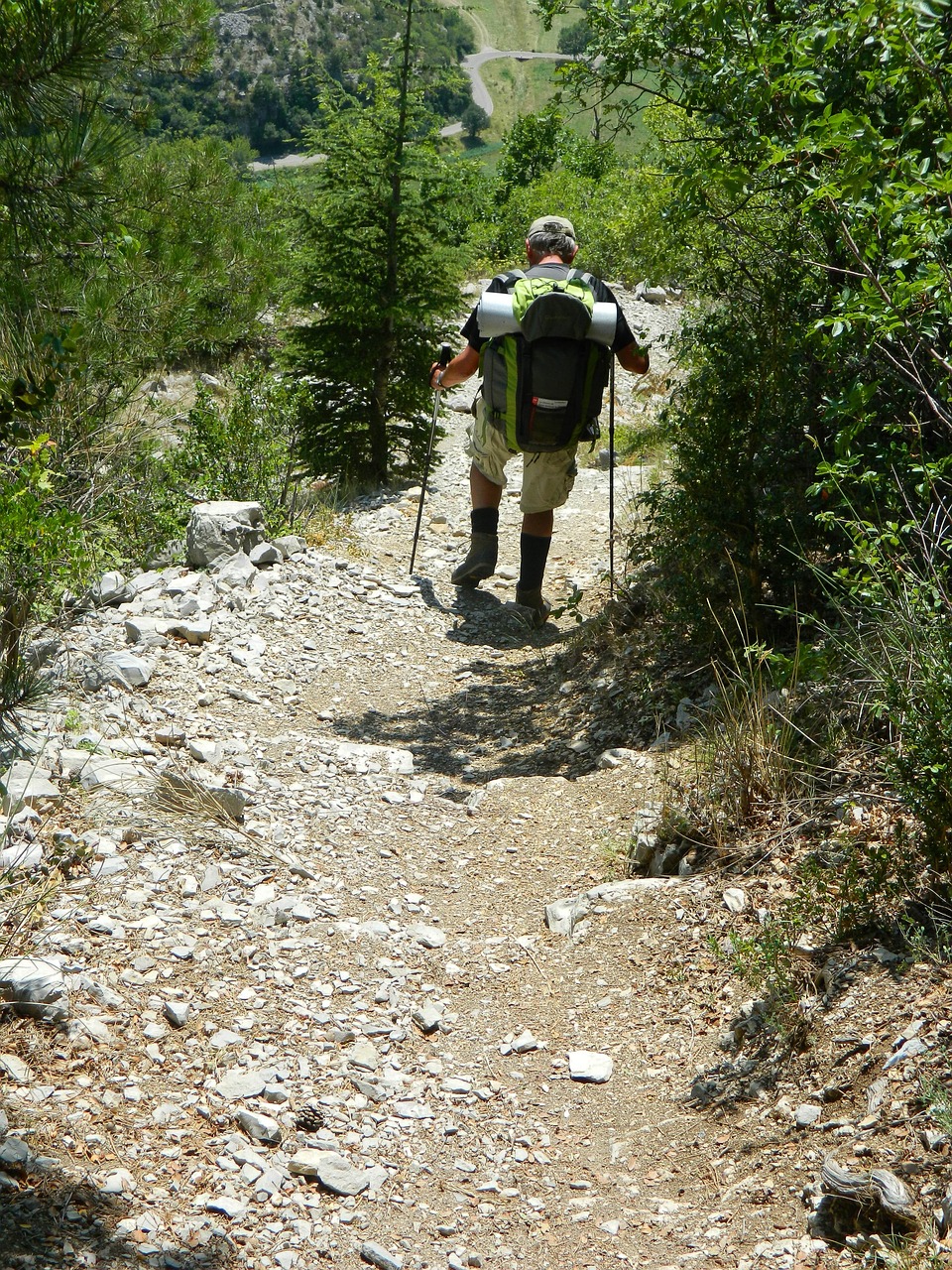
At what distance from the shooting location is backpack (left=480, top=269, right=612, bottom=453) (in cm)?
593

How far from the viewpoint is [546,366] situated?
602 centimetres

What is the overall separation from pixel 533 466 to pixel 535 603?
88 centimetres

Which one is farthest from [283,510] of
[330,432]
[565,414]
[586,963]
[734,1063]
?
[734,1063]

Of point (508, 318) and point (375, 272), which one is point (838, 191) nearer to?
point (508, 318)

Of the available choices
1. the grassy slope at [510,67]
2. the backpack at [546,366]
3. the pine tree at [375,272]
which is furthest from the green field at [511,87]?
the backpack at [546,366]

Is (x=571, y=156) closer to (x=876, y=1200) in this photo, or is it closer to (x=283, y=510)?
(x=283, y=510)

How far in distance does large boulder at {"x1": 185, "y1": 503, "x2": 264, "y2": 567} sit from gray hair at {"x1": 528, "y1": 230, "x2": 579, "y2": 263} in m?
2.35

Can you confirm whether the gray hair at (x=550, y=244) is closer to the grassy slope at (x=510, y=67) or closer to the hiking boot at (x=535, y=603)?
the hiking boot at (x=535, y=603)

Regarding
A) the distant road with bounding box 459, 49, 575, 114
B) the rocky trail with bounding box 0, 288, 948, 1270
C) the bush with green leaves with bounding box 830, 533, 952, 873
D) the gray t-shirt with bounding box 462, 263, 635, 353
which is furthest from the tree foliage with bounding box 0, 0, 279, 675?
the distant road with bounding box 459, 49, 575, 114

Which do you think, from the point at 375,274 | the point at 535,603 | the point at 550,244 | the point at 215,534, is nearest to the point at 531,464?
the point at 535,603

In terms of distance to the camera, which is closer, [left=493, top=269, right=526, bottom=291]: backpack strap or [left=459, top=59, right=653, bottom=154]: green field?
[left=493, top=269, right=526, bottom=291]: backpack strap

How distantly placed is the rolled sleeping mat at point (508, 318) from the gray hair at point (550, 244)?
56 cm

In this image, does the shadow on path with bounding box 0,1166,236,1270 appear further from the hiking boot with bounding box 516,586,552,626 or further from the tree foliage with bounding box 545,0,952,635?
the hiking boot with bounding box 516,586,552,626

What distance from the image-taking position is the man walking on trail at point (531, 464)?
6234 mm
